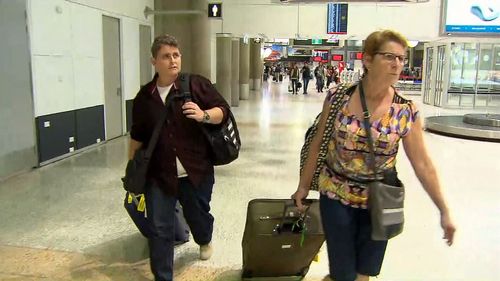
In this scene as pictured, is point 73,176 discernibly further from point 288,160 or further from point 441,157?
point 441,157

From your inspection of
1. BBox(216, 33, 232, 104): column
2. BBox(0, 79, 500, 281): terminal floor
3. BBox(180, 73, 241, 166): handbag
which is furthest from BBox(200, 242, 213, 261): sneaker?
BBox(216, 33, 232, 104): column

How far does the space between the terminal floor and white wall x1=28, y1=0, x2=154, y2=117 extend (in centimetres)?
111

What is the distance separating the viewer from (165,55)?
3.08m

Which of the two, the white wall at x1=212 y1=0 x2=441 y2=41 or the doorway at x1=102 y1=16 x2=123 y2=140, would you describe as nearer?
the doorway at x1=102 y1=16 x2=123 y2=140

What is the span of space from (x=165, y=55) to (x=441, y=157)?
23.2 feet

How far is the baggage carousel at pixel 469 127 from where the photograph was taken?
36.1ft

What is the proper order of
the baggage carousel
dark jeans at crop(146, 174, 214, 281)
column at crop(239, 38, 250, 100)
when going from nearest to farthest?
dark jeans at crop(146, 174, 214, 281), the baggage carousel, column at crop(239, 38, 250, 100)

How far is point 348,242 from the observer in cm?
240

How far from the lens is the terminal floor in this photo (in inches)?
147

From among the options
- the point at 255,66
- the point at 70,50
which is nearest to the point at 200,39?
the point at 70,50

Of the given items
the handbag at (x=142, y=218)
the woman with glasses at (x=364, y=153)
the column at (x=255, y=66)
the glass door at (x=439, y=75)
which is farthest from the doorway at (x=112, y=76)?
the column at (x=255, y=66)

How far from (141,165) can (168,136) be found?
27 cm

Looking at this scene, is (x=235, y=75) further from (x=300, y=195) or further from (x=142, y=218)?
(x=300, y=195)

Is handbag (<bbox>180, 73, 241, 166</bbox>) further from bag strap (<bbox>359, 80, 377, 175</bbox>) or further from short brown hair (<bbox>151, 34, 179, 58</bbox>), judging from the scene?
bag strap (<bbox>359, 80, 377, 175</bbox>)
